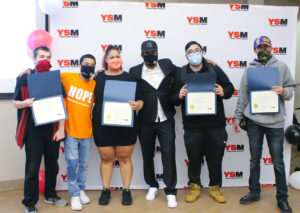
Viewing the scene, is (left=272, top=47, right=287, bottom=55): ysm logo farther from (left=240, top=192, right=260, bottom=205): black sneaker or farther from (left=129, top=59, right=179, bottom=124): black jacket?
(left=240, top=192, right=260, bottom=205): black sneaker

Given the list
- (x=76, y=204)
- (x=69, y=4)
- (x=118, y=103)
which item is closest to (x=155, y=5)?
(x=69, y=4)

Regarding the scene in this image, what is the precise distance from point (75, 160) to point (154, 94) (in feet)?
3.44

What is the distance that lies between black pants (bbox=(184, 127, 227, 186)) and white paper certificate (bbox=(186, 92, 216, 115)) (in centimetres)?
22

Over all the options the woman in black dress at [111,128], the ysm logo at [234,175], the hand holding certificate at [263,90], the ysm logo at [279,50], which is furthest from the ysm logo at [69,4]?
the ysm logo at [234,175]

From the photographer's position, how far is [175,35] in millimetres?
3246

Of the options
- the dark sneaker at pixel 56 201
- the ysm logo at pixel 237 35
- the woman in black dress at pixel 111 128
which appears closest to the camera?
the woman in black dress at pixel 111 128

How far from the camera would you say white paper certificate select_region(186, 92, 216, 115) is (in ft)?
8.82

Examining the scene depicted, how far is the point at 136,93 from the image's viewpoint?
9.05 feet

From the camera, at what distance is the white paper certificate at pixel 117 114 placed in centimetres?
261

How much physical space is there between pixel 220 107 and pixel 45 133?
1.76m

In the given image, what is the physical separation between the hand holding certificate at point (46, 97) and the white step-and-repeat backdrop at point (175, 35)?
0.78 m

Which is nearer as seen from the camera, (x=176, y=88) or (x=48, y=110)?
(x=48, y=110)

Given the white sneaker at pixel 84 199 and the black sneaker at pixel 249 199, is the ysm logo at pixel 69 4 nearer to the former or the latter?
the white sneaker at pixel 84 199

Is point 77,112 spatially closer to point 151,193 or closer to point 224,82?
point 151,193
